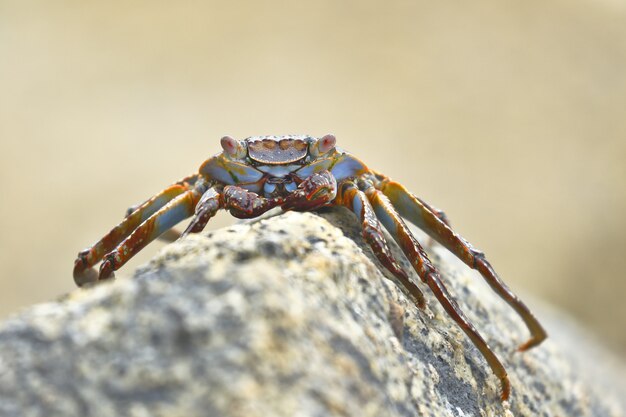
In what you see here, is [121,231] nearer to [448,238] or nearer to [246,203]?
[246,203]

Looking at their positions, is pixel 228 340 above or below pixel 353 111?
below

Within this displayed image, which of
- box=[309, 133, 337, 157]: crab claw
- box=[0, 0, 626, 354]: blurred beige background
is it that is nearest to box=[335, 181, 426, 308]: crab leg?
box=[309, 133, 337, 157]: crab claw

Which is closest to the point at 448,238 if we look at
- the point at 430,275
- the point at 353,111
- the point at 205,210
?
the point at 430,275

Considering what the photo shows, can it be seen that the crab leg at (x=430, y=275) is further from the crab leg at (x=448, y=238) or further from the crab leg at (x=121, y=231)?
the crab leg at (x=121, y=231)

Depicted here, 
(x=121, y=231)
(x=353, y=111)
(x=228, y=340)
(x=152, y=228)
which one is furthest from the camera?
(x=353, y=111)

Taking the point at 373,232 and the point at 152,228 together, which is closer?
the point at 373,232

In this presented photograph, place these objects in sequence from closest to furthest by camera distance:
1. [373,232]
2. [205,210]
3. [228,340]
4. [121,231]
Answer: [228,340], [373,232], [205,210], [121,231]
